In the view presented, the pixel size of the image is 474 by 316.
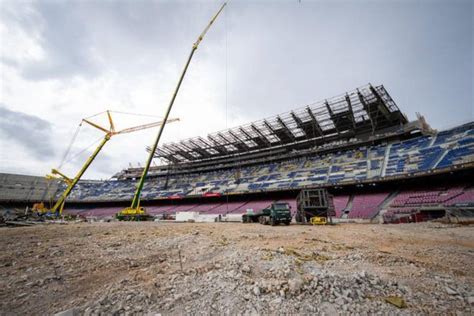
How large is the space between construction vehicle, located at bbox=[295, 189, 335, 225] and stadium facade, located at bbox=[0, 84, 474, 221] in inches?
269

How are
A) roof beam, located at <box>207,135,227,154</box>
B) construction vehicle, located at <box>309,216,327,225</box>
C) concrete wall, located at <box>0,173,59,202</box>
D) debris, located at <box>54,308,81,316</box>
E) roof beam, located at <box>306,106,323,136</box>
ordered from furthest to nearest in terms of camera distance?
concrete wall, located at <box>0,173,59,202</box> → roof beam, located at <box>207,135,227,154</box> → roof beam, located at <box>306,106,323,136</box> → construction vehicle, located at <box>309,216,327,225</box> → debris, located at <box>54,308,81,316</box>

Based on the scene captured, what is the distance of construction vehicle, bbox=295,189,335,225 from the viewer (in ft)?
53.6

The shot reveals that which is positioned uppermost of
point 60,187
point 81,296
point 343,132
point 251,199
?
point 343,132

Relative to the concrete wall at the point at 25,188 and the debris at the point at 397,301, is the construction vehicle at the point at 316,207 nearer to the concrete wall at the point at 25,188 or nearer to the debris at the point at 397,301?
the debris at the point at 397,301

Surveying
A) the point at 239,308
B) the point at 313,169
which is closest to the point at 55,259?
the point at 239,308

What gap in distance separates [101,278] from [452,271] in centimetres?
779

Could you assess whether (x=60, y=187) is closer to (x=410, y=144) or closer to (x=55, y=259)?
(x=55, y=259)

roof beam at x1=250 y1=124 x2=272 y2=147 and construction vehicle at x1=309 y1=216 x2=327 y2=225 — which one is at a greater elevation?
roof beam at x1=250 y1=124 x2=272 y2=147

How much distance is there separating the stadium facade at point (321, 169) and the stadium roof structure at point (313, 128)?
17cm


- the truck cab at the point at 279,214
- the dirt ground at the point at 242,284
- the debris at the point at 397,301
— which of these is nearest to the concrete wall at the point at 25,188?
the truck cab at the point at 279,214

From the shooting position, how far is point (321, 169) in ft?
106

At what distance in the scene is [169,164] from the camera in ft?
178

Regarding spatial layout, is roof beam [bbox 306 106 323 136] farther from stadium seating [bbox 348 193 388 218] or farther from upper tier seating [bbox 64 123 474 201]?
stadium seating [bbox 348 193 388 218]

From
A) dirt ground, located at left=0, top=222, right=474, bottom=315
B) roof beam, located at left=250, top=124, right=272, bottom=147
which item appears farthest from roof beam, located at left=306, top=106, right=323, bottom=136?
dirt ground, located at left=0, top=222, right=474, bottom=315
